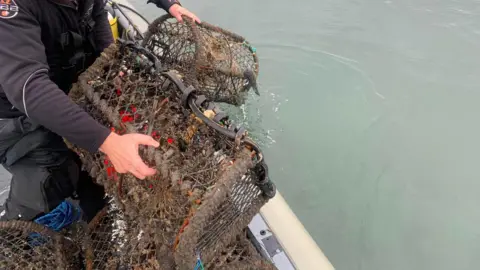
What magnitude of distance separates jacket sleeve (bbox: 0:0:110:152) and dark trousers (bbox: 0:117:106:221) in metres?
0.37

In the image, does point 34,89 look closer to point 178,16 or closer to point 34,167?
point 34,167

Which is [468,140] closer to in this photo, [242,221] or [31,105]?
[242,221]

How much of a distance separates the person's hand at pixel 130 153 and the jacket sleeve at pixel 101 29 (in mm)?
780

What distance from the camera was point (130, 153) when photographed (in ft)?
3.61

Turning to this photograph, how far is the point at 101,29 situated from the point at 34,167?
26.2 inches

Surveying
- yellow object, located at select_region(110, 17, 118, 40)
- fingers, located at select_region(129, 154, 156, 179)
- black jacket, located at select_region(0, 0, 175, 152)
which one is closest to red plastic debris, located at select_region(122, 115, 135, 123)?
black jacket, located at select_region(0, 0, 175, 152)

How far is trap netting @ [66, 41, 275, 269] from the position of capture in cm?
112

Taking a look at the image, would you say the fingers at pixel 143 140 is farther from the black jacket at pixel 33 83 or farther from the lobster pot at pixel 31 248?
the lobster pot at pixel 31 248

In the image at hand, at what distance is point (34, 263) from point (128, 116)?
2.24 ft

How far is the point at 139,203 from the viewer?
1.32 metres

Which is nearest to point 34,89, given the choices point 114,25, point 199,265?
point 199,265

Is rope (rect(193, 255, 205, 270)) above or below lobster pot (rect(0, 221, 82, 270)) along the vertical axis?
above

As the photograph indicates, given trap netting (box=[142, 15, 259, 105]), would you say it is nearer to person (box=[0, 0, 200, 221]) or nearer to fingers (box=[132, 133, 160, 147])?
person (box=[0, 0, 200, 221])

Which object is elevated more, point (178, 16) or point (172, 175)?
point (178, 16)
